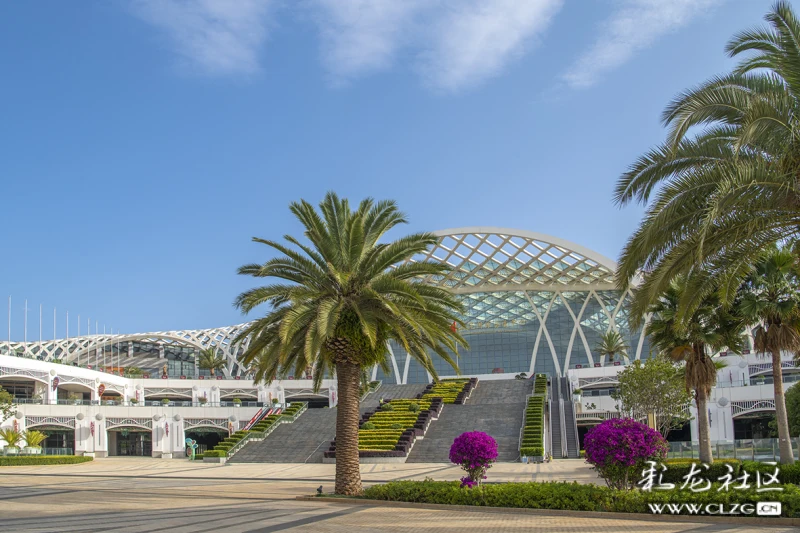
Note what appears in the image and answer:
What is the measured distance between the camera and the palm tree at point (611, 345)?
66375 mm

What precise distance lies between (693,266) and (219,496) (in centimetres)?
1507

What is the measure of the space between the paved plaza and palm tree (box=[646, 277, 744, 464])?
485 cm

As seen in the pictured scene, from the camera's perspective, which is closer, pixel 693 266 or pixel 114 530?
pixel 114 530

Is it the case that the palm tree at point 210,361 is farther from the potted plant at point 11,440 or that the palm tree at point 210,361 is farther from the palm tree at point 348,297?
the palm tree at point 348,297

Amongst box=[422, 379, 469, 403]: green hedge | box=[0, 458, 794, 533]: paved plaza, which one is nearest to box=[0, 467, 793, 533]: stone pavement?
box=[0, 458, 794, 533]: paved plaza

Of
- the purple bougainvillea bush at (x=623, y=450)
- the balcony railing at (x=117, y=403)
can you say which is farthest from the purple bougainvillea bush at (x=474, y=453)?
the balcony railing at (x=117, y=403)

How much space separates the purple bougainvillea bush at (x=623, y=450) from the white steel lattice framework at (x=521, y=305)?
42.7m

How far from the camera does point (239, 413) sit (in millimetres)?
52469

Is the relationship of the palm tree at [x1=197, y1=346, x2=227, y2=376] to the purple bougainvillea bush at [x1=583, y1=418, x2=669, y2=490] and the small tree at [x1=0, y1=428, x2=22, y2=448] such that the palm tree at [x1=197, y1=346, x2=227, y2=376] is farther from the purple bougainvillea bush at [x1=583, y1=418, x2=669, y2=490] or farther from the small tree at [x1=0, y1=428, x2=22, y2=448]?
the purple bougainvillea bush at [x1=583, y1=418, x2=669, y2=490]

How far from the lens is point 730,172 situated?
13.3 meters

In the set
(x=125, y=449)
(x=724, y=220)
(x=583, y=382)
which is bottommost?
(x=125, y=449)

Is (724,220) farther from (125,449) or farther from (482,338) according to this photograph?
(482,338)

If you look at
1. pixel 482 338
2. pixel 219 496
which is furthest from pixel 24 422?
pixel 482 338

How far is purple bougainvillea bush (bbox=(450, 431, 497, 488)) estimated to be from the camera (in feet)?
61.7
